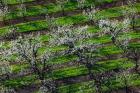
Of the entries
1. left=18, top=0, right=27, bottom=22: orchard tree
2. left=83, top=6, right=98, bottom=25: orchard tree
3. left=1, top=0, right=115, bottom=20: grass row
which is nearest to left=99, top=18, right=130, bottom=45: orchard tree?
left=83, top=6, right=98, bottom=25: orchard tree

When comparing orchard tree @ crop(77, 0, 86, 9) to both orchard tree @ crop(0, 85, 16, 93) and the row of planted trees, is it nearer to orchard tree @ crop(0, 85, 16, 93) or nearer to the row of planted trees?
the row of planted trees

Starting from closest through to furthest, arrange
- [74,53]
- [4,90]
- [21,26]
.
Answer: [4,90], [74,53], [21,26]

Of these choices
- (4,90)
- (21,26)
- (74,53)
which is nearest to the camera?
(4,90)

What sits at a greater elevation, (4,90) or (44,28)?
(44,28)

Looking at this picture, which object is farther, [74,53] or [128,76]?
[74,53]

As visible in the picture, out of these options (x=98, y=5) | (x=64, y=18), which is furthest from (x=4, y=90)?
(x=98, y=5)

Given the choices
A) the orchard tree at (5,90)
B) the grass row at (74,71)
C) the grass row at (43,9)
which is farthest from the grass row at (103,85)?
the grass row at (43,9)

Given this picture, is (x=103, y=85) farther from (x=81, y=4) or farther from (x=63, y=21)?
(x=81, y=4)

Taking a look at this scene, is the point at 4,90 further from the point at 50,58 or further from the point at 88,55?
the point at 88,55
